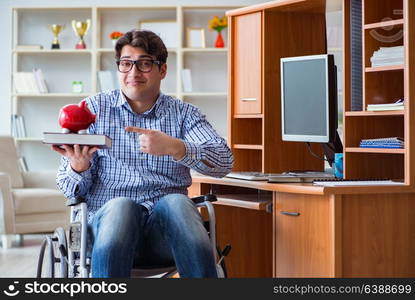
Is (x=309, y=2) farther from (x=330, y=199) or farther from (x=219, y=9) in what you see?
(x=219, y=9)

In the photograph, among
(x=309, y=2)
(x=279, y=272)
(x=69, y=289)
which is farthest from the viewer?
(x=309, y=2)

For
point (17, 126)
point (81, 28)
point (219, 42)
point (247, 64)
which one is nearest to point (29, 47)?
point (81, 28)

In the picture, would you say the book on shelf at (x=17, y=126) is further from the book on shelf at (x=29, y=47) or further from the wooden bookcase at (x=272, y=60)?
the wooden bookcase at (x=272, y=60)

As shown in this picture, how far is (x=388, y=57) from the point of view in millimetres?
3010

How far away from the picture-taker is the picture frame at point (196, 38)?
727cm

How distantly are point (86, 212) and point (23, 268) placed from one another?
8.26 ft

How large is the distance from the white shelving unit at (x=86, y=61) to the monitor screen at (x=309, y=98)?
3.78 m

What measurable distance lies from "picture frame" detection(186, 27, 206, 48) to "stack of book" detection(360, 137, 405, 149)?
14.1 feet

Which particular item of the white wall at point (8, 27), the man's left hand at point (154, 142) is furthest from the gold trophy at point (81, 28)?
the man's left hand at point (154, 142)

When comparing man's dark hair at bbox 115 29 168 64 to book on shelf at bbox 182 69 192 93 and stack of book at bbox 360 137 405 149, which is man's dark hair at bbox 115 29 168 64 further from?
book on shelf at bbox 182 69 192 93

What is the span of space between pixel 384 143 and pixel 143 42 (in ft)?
3.23

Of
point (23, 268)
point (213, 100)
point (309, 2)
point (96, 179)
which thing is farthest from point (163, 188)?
point (213, 100)

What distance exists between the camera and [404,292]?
8.13ft

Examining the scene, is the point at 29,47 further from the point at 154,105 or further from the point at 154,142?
the point at 154,142
